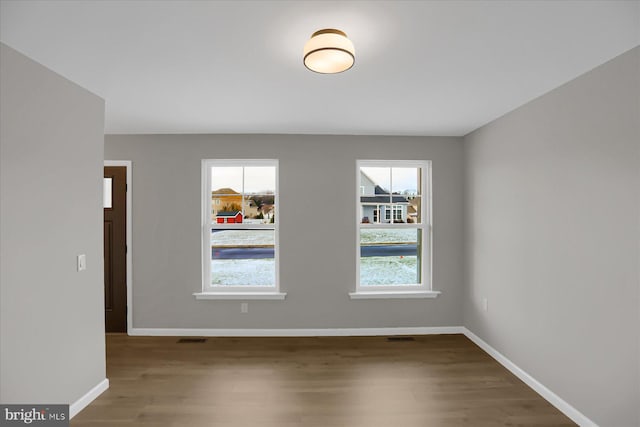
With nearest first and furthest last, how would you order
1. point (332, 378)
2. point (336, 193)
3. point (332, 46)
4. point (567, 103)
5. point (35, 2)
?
point (35, 2) < point (332, 46) < point (567, 103) < point (332, 378) < point (336, 193)

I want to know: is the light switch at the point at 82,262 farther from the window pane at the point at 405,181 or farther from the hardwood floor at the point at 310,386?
the window pane at the point at 405,181

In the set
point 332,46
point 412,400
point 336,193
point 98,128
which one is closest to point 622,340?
point 412,400

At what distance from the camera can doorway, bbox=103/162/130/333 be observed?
3682 mm

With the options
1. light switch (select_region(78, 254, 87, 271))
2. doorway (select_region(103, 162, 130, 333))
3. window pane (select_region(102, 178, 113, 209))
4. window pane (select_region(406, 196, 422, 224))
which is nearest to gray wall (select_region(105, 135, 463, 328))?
doorway (select_region(103, 162, 130, 333))

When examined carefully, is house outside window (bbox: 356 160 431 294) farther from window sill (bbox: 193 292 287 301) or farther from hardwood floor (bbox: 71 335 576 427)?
window sill (bbox: 193 292 287 301)

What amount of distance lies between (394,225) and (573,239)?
6.24 feet

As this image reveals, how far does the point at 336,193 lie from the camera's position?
3729mm

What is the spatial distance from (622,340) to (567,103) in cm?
161

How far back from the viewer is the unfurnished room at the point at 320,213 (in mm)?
1691

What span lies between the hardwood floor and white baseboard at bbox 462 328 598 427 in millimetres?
48

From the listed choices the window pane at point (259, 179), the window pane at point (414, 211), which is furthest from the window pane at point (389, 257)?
the window pane at point (259, 179)

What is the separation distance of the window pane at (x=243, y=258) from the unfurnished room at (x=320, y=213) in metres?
0.02

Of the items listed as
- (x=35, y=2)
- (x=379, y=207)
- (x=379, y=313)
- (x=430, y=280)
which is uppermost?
(x=35, y=2)

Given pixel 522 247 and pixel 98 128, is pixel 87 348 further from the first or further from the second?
pixel 522 247
